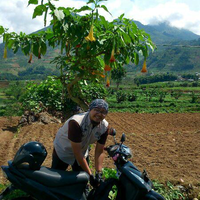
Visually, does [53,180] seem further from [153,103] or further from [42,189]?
[153,103]

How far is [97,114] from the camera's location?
98.7 inches

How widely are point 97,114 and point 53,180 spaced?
80 centimetres

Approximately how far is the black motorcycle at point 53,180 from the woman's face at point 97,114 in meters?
0.39

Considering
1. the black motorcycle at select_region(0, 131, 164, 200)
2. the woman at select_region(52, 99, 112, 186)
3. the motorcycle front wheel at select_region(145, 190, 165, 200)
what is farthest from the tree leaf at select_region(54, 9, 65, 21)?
the motorcycle front wheel at select_region(145, 190, 165, 200)

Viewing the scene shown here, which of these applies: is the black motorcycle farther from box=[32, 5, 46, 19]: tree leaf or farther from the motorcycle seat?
box=[32, 5, 46, 19]: tree leaf

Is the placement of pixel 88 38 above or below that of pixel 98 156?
above

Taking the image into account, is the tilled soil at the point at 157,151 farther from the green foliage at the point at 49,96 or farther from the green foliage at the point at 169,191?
the green foliage at the point at 49,96

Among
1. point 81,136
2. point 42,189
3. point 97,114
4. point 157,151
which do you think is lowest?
point 157,151

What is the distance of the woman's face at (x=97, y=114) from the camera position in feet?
8.19

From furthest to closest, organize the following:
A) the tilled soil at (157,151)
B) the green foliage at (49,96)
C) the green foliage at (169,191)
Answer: the green foliage at (49,96) < the tilled soil at (157,151) < the green foliage at (169,191)

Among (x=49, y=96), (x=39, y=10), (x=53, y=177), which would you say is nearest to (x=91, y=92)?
(x=49, y=96)

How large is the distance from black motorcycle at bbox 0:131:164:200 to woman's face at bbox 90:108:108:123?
39cm

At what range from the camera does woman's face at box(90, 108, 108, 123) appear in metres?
2.50

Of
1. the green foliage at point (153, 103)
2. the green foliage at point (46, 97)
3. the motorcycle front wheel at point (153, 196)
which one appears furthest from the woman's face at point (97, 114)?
the green foliage at point (153, 103)
